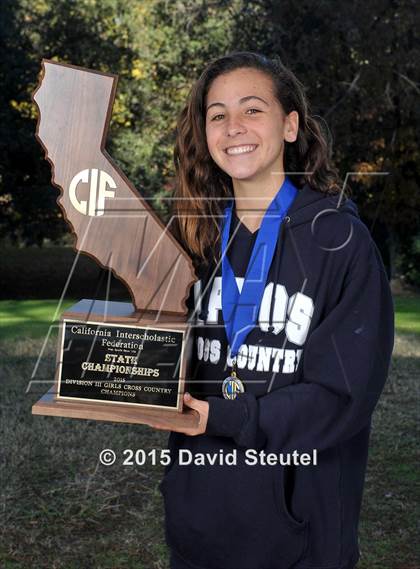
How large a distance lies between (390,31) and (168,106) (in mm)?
5387

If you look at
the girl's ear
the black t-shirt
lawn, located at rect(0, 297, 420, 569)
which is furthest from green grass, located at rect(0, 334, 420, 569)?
the girl's ear

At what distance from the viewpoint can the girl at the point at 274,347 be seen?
190 centimetres

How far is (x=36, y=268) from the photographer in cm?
2367

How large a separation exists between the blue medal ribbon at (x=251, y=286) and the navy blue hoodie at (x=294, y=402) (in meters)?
0.03

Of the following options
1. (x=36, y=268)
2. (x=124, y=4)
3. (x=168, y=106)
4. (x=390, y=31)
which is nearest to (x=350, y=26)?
(x=390, y=31)

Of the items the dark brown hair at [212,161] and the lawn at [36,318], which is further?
the lawn at [36,318]

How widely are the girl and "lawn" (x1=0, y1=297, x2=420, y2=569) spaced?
5.95 ft

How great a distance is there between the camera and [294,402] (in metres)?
1.88

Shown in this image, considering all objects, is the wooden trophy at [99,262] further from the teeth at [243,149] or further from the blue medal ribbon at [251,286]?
the teeth at [243,149]

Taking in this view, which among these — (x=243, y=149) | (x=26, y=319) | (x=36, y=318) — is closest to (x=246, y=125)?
(x=243, y=149)

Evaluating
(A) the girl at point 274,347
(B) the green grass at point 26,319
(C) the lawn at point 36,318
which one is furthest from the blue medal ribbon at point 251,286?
(C) the lawn at point 36,318

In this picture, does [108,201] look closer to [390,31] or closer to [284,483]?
[284,483]

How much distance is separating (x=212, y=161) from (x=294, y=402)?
0.79 meters

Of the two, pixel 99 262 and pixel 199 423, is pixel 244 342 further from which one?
pixel 99 262
